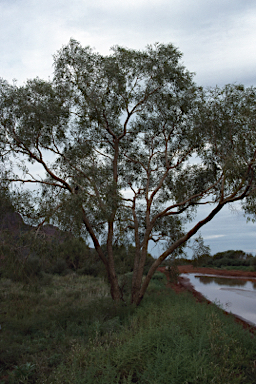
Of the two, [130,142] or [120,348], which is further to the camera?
[130,142]

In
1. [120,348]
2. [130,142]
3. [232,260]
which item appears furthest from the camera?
[232,260]

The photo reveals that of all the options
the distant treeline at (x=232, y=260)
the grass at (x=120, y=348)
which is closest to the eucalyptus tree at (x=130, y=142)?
the grass at (x=120, y=348)


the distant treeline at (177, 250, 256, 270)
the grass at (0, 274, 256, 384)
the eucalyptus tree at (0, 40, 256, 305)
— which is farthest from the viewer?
the distant treeline at (177, 250, 256, 270)

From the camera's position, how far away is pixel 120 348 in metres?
5.94

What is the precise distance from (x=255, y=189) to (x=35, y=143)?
345 inches

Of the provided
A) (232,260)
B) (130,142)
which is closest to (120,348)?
(130,142)

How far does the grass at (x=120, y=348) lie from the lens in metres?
4.73

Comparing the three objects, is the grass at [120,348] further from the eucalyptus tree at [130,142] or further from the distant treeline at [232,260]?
the distant treeline at [232,260]

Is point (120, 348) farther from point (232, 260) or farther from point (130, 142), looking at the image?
point (232, 260)

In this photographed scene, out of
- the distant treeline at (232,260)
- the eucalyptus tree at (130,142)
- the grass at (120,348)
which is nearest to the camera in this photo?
the grass at (120,348)

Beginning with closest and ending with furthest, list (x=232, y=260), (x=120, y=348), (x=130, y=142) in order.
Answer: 1. (x=120, y=348)
2. (x=130, y=142)
3. (x=232, y=260)

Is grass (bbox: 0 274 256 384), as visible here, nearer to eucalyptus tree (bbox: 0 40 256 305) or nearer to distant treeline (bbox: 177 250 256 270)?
eucalyptus tree (bbox: 0 40 256 305)

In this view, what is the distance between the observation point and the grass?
15.5 ft

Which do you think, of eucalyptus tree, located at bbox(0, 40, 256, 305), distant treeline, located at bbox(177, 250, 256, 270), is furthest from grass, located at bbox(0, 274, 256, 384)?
distant treeline, located at bbox(177, 250, 256, 270)
